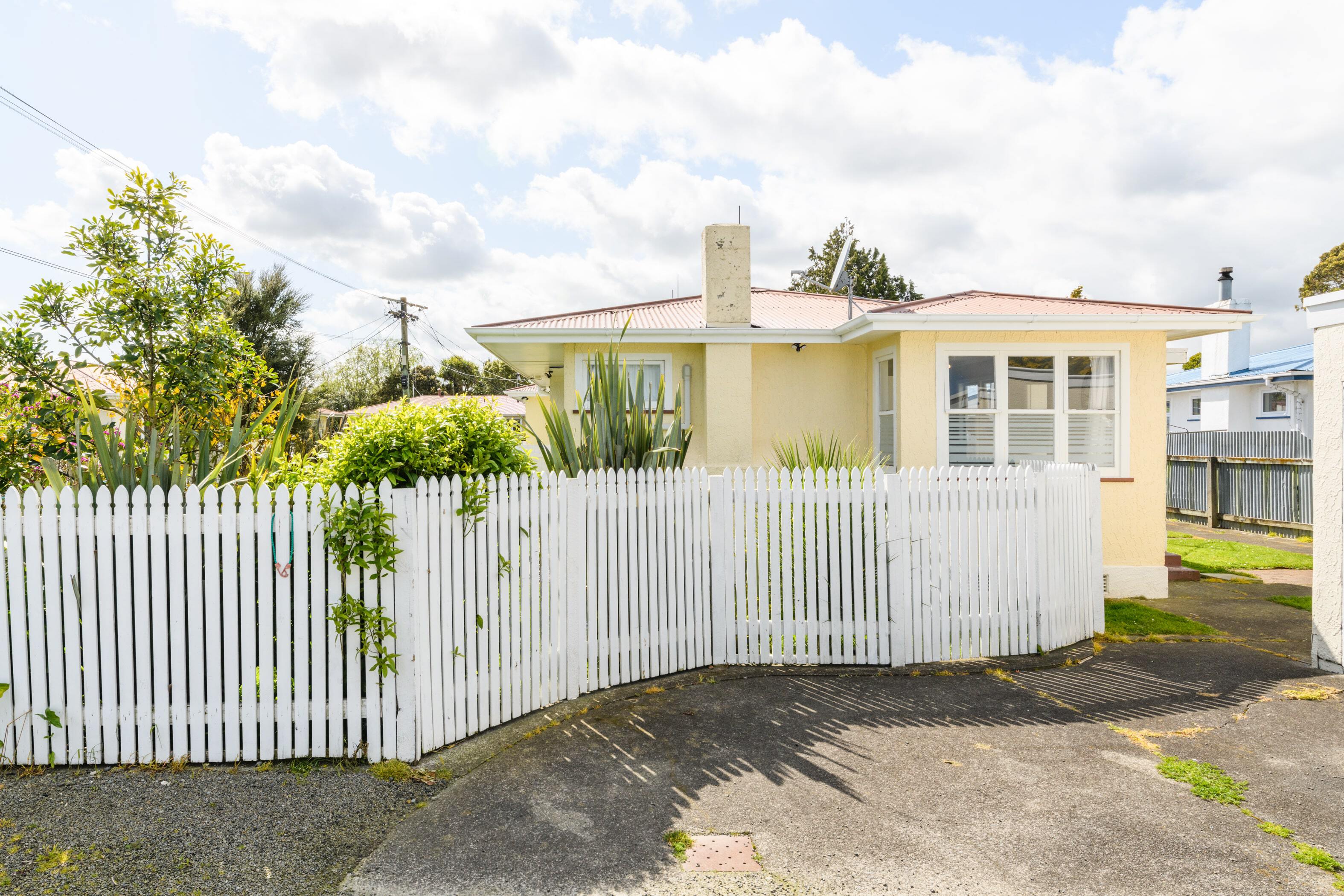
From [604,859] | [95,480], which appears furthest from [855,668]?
[95,480]

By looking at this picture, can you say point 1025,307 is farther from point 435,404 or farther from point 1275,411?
point 1275,411

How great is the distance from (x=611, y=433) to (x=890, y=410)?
475cm

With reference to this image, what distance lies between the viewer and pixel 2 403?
5.00 m

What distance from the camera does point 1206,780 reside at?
401cm

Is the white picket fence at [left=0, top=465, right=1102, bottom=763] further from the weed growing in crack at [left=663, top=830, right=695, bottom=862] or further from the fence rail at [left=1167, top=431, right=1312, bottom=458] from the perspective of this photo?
the fence rail at [left=1167, top=431, right=1312, bottom=458]

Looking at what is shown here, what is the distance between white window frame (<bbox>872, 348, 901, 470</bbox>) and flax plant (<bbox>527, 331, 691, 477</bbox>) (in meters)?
3.58

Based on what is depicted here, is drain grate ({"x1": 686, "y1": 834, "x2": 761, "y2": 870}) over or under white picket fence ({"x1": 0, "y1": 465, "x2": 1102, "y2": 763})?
under

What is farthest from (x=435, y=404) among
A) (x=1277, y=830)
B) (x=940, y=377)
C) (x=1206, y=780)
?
(x=940, y=377)

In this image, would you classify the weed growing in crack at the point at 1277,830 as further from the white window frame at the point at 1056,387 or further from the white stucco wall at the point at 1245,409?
the white stucco wall at the point at 1245,409

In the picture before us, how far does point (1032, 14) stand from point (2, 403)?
9.50 metres

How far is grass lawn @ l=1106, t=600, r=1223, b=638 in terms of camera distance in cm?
728

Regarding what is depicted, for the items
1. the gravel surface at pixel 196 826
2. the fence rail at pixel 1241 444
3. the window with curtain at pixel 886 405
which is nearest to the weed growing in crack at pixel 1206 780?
the gravel surface at pixel 196 826

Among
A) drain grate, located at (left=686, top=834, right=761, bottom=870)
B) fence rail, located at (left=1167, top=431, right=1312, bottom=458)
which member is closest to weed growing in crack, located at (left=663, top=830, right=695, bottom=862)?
drain grate, located at (left=686, top=834, right=761, bottom=870)

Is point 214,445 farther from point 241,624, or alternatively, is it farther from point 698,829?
point 698,829
